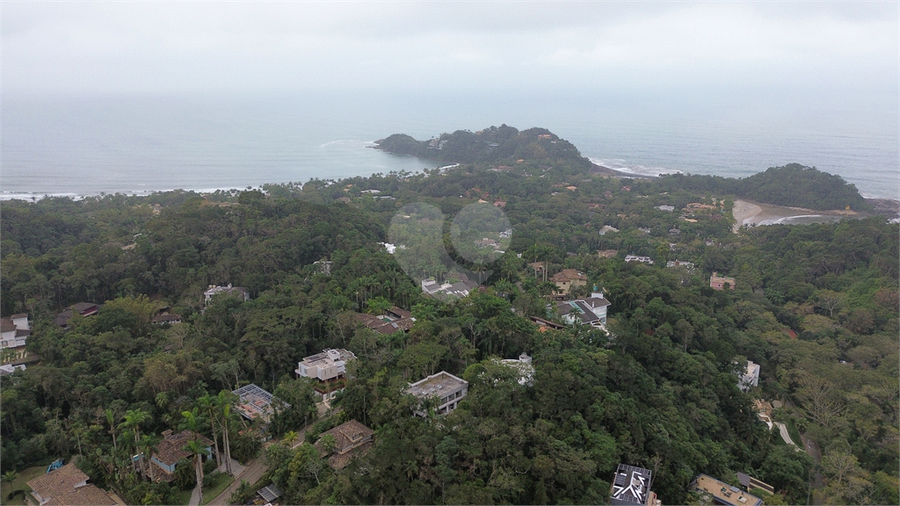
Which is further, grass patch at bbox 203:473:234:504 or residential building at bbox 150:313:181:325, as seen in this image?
residential building at bbox 150:313:181:325

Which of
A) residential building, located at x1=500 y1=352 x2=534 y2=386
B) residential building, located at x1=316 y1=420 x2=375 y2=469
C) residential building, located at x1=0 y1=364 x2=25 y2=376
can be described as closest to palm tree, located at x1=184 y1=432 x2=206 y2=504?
residential building, located at x1=316 y1=420 x2=375 y2=469

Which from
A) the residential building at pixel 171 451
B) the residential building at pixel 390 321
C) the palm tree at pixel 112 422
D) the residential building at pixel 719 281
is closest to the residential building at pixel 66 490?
the palm tree at pixel 112 422

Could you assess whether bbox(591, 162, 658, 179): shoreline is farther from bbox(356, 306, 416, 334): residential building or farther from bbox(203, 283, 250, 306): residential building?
bbox(203, 283, 250, 306): residential building

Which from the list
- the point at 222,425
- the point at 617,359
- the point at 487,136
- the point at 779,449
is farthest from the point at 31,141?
the point at 779,449

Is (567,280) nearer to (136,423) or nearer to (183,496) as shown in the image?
(183,496)

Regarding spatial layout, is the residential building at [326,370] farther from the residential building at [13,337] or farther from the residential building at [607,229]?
the residential building at [607,229]
